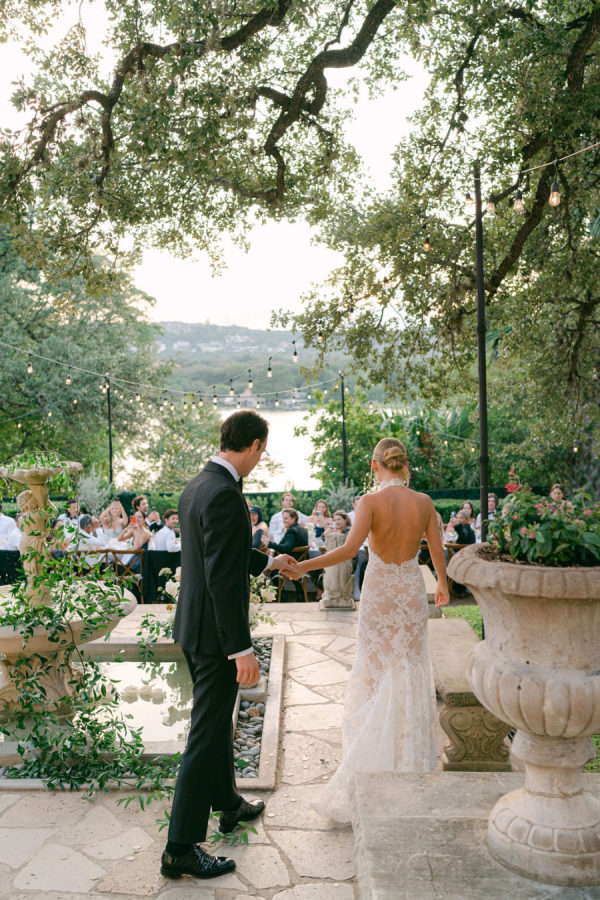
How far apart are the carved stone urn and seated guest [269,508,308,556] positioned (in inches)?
286

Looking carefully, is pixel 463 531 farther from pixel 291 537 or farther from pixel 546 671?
pixel 546 671

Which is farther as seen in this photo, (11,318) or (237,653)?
(11,318)

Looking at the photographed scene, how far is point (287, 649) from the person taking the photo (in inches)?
299

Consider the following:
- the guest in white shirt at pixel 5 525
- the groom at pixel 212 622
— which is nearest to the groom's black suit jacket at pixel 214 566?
the groom at pixel 212 622

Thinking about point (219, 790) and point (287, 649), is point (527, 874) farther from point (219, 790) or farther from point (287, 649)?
point (287, 649)

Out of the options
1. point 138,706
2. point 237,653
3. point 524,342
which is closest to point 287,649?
point 138,706

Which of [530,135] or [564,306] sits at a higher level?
[530,135]

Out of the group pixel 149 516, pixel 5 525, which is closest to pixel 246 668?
pixel 149 516

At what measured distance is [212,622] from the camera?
11.1 feet

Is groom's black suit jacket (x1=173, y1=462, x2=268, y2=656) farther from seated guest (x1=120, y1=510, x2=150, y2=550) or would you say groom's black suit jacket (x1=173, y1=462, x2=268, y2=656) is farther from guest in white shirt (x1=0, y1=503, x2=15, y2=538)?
guest in white shirt (x1=0, y1=503, x2=15, y2=538)

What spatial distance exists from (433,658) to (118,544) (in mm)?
7290

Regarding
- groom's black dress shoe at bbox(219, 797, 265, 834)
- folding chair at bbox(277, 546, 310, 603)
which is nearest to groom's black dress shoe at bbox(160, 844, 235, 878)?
groom's black dress shoe at bbox(219, 797, 265, 834)

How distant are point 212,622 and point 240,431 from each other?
2.81ft

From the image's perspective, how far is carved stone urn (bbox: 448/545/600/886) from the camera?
2.35m
